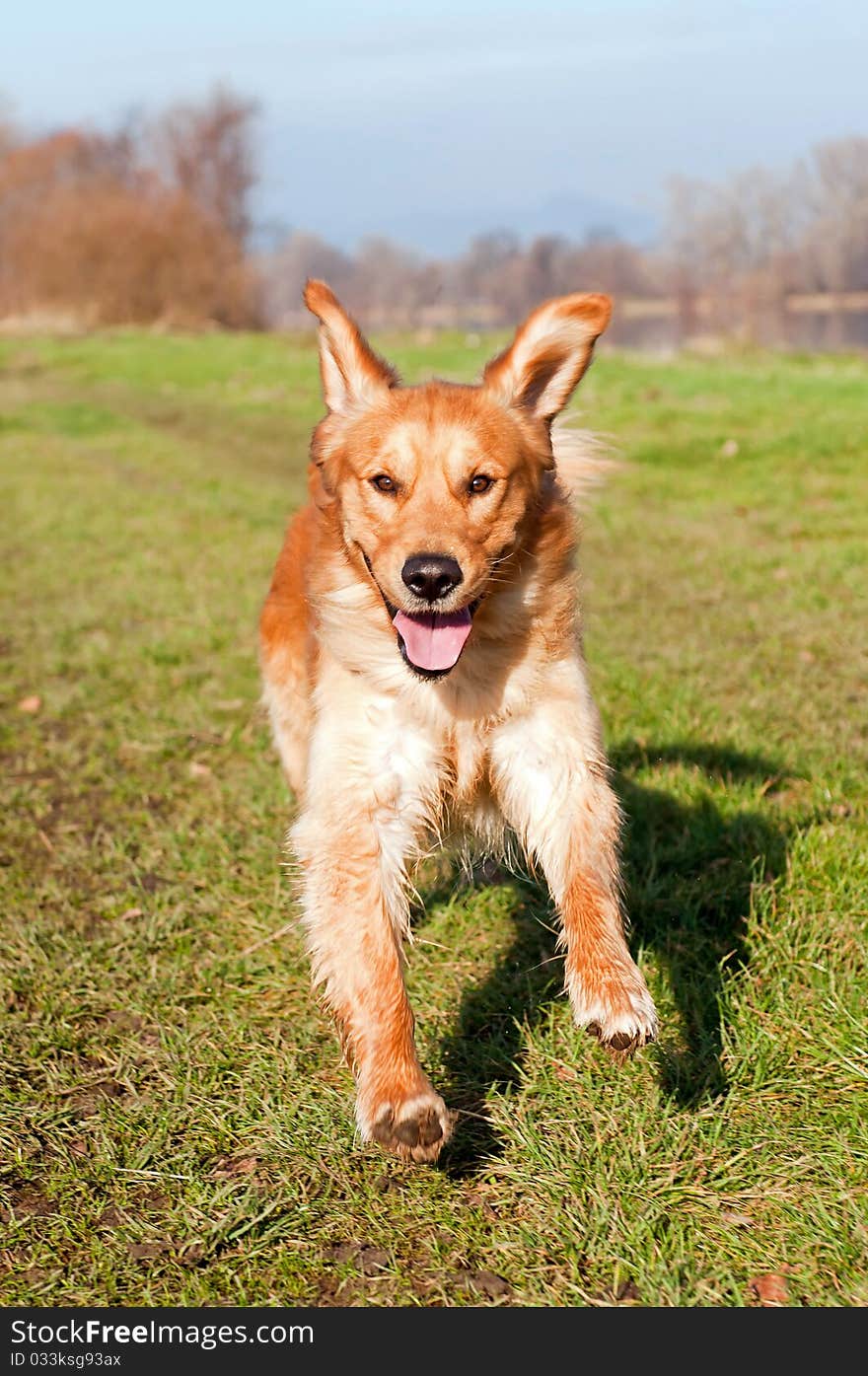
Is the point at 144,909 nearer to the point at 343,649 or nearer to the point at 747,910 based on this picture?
the point at 343,649

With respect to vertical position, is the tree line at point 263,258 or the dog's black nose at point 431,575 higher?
the dog's black nose at point 431,575

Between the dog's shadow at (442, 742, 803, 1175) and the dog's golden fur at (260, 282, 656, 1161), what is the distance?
0.43 metres

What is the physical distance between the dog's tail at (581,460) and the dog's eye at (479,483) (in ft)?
2.36

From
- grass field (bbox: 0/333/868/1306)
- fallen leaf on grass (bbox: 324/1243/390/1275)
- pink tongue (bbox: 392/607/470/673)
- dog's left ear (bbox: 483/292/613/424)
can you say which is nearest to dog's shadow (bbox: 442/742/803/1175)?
grass field (bbox: 0/333/868/1306)

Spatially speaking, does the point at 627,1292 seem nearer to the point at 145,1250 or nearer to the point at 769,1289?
the point at 769,1289

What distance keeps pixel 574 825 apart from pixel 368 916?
0.57 meters

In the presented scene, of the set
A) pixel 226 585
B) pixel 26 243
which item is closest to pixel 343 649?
pixel 226 585

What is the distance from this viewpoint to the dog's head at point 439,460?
122 inches

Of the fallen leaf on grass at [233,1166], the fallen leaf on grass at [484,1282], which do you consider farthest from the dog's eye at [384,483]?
the fallen leaf on grass at [484,1282]

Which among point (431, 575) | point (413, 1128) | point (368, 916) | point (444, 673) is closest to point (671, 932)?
point (368, 916)

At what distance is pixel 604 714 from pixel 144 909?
7.49ft

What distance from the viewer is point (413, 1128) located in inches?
108

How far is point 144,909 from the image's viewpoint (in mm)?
4430

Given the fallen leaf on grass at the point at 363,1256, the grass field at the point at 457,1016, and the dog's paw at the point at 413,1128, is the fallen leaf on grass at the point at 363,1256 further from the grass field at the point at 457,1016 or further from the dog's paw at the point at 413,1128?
the dog's paw at the point at 413,1128
